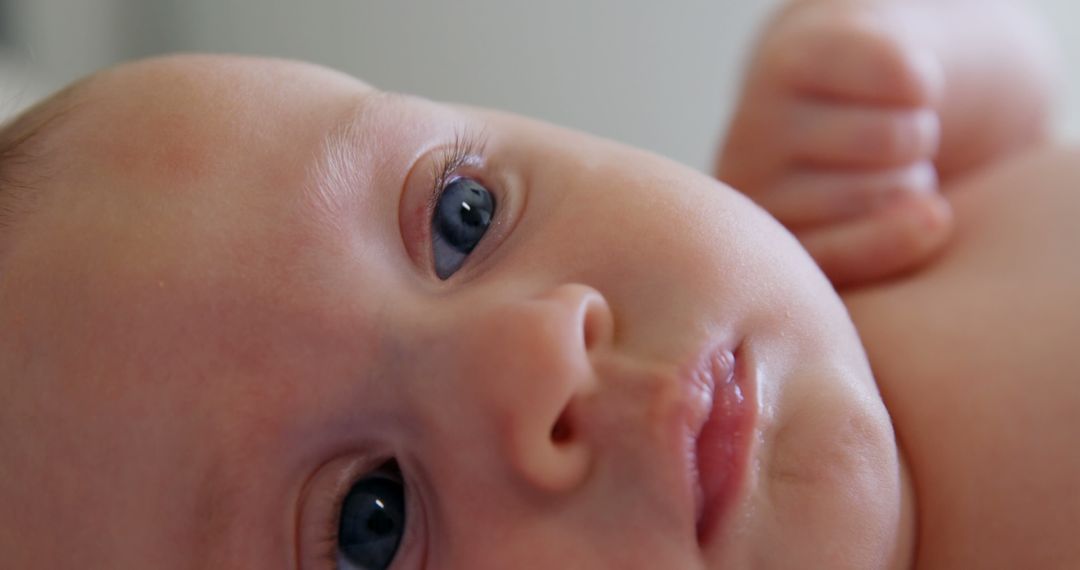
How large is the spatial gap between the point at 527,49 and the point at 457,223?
908 millimetres

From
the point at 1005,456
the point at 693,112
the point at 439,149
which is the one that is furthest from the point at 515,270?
the point at 693,112

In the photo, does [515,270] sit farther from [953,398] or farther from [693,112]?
[693,112]

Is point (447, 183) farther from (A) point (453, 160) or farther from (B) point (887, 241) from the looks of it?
(B) point (887, 241)

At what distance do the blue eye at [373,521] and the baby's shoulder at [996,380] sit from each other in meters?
0.34

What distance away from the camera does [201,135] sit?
597mm

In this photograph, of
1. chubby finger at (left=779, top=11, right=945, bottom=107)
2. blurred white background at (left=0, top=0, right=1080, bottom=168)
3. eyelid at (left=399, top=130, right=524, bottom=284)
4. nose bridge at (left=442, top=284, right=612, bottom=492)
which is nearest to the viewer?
nose bridge at (left=442, top=284, right=612, bottom=492)

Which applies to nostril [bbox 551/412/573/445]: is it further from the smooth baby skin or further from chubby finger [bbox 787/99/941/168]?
chubby finger [bbox 787/99/941/168]

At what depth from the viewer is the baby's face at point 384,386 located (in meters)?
0.51

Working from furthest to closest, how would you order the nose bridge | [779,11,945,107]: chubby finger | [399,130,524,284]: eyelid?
[779,11,945,107]: chubby finger, [399,130,524,284]: eyelid, the nose bridge

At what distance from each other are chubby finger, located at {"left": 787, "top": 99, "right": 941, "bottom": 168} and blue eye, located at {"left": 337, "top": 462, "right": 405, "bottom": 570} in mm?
500

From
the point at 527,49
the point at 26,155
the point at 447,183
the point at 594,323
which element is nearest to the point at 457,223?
the point at 447,183

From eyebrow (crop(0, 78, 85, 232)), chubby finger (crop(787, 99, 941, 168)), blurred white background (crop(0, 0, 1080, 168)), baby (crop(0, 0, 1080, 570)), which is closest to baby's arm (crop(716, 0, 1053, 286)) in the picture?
chubby finger (crop(787, 99, 941, 168))

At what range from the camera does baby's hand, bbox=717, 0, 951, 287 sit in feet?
2.69

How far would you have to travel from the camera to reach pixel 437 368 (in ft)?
1.78
